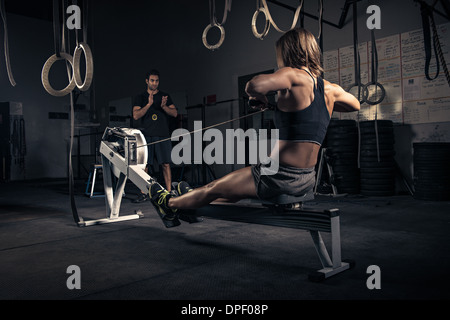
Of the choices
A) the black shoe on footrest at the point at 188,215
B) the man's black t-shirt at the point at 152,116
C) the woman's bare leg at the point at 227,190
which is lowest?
the black shoe on footrest at the point at 188,215

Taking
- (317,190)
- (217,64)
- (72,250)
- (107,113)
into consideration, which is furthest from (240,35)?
(72,250)

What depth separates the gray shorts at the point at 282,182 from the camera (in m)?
1.85

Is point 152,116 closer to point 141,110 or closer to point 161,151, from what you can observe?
point 141,110

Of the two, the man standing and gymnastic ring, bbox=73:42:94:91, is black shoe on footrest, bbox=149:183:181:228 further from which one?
the man standing

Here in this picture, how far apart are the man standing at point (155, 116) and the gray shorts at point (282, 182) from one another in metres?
2.79

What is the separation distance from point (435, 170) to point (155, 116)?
347 centimetres

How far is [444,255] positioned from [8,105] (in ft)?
33.2

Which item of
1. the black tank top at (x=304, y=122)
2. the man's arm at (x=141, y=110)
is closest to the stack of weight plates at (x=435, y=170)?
the black tank top at (x=304, y=122)

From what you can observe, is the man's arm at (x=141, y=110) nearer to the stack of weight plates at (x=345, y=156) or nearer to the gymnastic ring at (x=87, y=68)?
the gymnastic ring at (x=87, y=68)

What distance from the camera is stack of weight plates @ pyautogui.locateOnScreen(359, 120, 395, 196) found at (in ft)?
15.9

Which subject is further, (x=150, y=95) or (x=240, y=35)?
(x=240, y=35)
